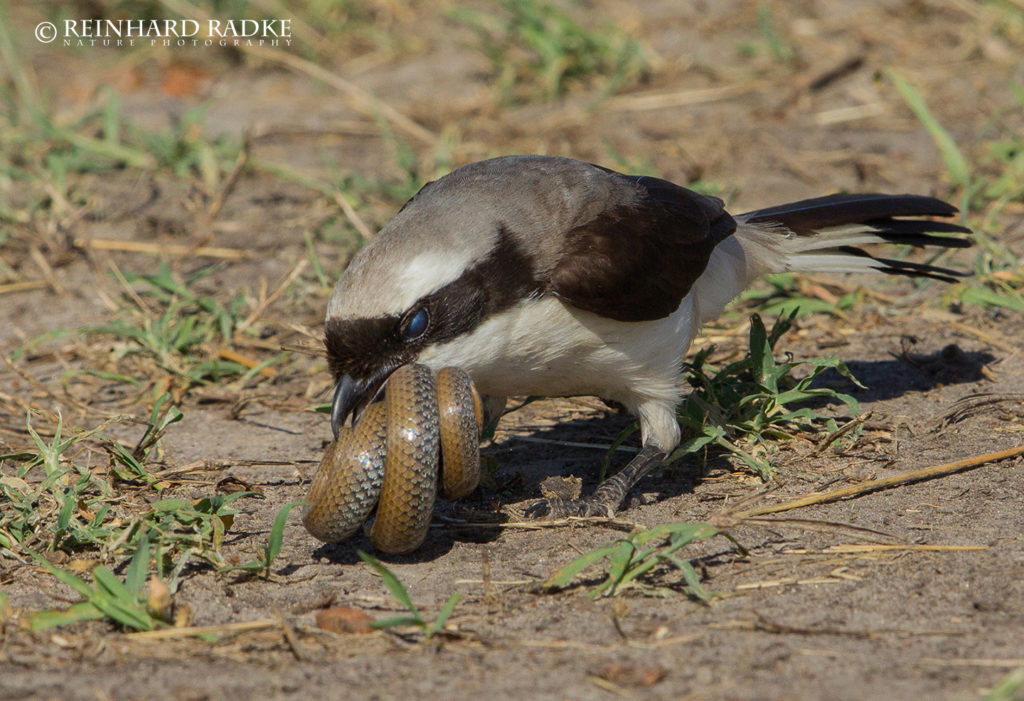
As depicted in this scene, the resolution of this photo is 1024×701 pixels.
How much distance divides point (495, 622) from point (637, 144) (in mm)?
5307

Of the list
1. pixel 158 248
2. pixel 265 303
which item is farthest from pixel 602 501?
pixel 158 248

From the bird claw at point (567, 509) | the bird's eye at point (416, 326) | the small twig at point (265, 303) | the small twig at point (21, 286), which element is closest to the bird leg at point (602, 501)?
the bird claw at point (567, 509)

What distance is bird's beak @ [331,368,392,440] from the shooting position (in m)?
3.85

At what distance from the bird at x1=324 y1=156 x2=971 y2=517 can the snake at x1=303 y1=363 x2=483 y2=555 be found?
0.23 metres

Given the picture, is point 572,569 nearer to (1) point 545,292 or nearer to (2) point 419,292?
(2) point 419,292

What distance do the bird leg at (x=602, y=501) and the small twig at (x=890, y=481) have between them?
0.51 metres

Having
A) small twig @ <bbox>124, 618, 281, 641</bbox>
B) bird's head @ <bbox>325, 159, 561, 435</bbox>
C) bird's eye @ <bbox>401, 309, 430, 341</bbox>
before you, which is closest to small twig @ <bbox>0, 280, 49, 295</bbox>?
bird's head @ <bbox>325, 159, 561, 435</bbox>

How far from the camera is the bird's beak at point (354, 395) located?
385 centimetres

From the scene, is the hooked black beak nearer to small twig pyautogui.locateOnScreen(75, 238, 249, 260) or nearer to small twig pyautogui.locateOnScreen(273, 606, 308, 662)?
small twig pyautogui.locateOnScreen(273, 606, 308, 662)

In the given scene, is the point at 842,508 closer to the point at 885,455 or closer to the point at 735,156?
the point at 885,455

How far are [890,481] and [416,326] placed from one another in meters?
1.83

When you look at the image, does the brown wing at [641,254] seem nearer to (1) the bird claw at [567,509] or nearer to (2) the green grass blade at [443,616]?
(1) the bird claw at [567,509]

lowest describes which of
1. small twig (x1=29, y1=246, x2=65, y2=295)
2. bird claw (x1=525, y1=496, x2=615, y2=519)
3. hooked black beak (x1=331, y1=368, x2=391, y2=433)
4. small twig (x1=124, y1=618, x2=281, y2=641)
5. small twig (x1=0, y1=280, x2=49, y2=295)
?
bird claw (x1=525, y1=496, x2=615, y2=519)

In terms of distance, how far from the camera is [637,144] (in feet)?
26.1
